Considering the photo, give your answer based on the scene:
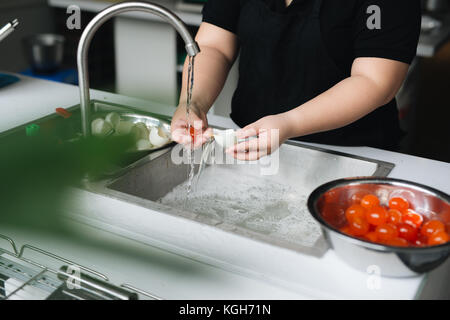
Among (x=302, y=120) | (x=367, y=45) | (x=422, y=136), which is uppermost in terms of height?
(x=367, y=45)

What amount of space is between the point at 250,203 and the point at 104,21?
62 cm

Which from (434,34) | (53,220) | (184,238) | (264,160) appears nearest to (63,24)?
(434,34)

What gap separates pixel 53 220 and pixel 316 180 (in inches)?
44.1

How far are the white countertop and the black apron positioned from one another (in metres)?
0.10

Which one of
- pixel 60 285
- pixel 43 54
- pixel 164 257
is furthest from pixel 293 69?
pixel 43 54

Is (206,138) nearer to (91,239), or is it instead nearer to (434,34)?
(91,239)

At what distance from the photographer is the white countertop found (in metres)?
0.44

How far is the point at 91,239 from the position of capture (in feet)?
1.36

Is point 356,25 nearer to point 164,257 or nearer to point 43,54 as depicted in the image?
point 164,257

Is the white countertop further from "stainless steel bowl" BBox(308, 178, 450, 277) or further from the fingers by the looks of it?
the fingers

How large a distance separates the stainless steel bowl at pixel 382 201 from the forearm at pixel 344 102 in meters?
0.27

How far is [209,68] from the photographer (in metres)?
1.61

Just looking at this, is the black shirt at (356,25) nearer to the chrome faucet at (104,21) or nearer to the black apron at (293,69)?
the black apron at (293,69)
